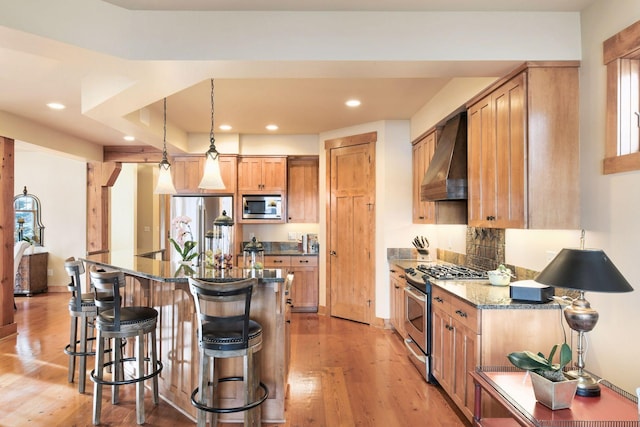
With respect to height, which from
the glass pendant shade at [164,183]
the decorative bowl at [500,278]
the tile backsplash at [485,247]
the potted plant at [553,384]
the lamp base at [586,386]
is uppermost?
the glass pendant shade at [164,183]

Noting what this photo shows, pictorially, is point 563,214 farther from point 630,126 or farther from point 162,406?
point 162,406

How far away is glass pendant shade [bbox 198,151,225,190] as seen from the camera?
3207 millimetres

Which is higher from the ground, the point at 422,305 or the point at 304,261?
the point at 304,261

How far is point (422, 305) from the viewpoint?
11.1ft

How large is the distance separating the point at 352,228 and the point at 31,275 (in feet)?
19.2

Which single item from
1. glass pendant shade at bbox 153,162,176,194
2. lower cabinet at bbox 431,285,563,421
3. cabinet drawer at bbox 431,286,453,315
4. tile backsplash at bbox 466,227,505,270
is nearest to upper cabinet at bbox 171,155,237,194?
glass pendant shade at bbox 153,162,176,194

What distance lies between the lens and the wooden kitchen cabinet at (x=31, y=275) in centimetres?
671

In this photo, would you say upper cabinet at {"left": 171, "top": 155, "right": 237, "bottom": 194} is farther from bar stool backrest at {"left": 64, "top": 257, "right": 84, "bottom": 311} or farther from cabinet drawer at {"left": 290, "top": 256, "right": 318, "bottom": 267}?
bar stool backrest at {"left": 64, "top": 257, "right": 84, "bottom": 311}

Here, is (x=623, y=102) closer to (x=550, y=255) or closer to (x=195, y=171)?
(x=550, y=255)

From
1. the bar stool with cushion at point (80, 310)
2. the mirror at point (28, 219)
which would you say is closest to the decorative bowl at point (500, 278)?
the bar stool with cushion at point (80, 310)

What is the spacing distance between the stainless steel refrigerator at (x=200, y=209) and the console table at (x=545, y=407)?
4496 mm

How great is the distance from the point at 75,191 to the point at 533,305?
779 centimetres

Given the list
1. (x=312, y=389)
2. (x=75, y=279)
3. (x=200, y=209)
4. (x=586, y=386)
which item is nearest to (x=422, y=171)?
(x=312, y=389)

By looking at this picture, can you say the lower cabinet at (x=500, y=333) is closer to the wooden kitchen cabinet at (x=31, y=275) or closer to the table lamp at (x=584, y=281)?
the table lamp at (x=584, y=281)
